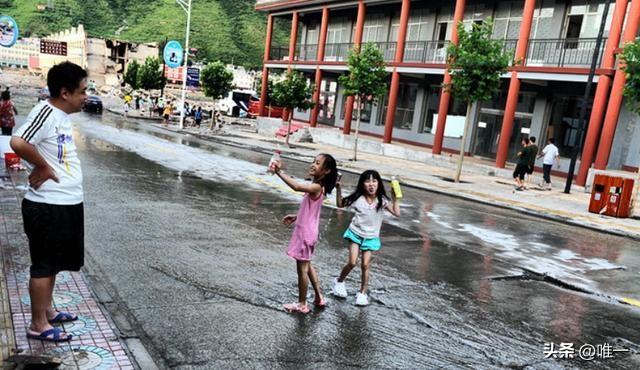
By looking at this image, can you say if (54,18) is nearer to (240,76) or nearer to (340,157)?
(240,76)

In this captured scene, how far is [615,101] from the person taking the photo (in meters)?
18.9

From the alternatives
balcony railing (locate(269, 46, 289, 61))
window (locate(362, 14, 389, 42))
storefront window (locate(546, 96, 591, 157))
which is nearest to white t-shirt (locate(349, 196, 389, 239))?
storefront window (locate(546, 96, 591, 157))

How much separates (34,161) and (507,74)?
877 inches

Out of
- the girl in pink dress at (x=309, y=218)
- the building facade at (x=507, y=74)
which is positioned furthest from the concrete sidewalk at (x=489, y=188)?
the girl in pink dress at (x=309, y=218)

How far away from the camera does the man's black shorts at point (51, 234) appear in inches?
151

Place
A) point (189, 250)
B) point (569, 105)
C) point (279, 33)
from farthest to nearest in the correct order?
point (279, 33) → point (569, 105) → point (189, 250)

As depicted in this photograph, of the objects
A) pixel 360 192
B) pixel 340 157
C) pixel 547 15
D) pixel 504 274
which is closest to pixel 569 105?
pixel 547 15

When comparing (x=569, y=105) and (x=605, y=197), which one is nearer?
(x=605, y=197)

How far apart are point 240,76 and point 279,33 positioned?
70.5ft

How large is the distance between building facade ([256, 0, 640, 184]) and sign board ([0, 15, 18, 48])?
1584 cm

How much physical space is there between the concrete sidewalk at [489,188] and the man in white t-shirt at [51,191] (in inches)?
462

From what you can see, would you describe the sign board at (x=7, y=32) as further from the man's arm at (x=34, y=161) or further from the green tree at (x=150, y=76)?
the green tree at (x=150, y=76)

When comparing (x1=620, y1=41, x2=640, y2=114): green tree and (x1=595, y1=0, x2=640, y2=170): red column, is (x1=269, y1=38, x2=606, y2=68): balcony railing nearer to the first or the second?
(x1=595, y1=0, x2=640, y2=170): red column

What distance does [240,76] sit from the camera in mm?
85625
